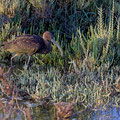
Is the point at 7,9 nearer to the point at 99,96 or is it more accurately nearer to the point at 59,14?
the point at 59,14

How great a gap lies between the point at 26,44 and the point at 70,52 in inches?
46.0

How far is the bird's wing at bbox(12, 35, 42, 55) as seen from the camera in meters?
7.11

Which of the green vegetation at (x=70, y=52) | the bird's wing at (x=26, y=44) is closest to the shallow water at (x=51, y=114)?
the green vegetation at (x=70, y=52)

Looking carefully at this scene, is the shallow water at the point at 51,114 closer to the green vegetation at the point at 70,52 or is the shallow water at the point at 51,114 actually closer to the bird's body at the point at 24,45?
the green vegetation at the point at 70,52

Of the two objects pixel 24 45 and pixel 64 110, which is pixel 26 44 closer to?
pixel 24 45

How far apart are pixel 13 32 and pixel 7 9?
0.55 meters

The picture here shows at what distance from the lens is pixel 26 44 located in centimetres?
714

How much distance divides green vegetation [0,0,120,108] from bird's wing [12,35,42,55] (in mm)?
410

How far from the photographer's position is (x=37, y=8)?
848 cm

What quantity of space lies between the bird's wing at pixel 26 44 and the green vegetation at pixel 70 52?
0.41 meters

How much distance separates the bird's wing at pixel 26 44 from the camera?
711cm

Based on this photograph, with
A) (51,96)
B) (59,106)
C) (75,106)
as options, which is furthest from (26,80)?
(59,106)

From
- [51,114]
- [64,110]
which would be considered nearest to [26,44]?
[51,114]

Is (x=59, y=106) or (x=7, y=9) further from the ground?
(x=7, y=9)
